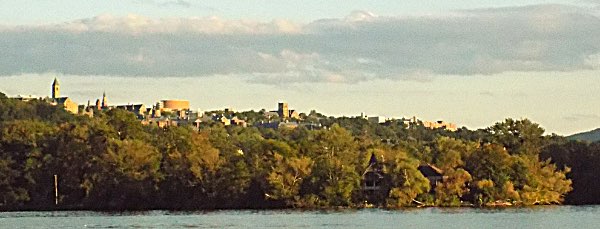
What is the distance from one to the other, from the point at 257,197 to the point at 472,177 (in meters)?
17.6

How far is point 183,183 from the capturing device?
360 feet

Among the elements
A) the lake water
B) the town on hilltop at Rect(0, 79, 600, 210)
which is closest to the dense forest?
the town on hilltop at Rect(0, 79, 600, 210)

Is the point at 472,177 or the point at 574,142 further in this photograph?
the point at 574,142

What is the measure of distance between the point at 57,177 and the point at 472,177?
116 ft

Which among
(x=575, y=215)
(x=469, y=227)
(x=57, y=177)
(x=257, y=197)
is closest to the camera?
(x=469, y=227)

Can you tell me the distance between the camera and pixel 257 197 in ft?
352

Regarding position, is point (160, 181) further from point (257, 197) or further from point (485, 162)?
point (485, 162)

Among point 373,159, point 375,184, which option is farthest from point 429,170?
point 375,184

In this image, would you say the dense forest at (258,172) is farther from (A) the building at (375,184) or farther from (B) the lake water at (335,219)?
(B) the lake water at (335,219)

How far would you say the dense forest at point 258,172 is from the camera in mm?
104500

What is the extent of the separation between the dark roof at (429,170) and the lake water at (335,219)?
12.7 metres

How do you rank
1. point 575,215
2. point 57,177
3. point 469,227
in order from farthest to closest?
point 57,177 < point 575,215 < point 469,227

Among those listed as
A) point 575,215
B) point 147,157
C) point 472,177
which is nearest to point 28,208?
point 147,157

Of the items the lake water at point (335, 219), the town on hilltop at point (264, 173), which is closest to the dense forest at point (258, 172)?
the town on hilltop at point (264, 173)
